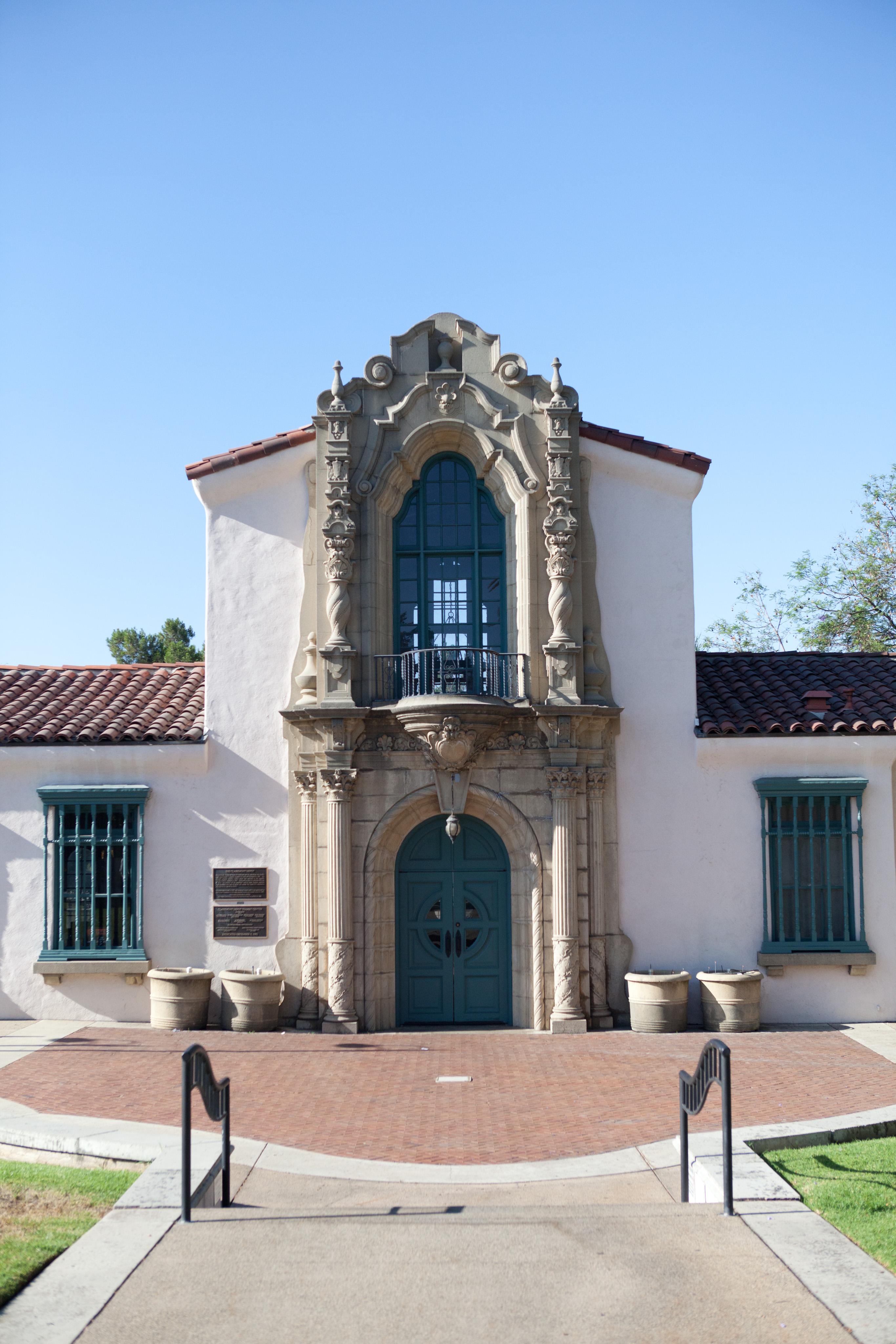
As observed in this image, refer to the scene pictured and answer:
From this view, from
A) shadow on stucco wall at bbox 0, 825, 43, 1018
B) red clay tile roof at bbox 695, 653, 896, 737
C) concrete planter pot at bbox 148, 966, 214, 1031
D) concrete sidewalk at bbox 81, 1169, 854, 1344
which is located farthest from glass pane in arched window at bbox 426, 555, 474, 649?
concrete sidewalk at bbox 81, 1169, 854, 1344

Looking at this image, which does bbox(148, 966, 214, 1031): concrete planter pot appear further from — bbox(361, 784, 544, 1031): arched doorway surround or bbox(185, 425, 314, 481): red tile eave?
bbox(185, 425, 314, 481): red tile eave

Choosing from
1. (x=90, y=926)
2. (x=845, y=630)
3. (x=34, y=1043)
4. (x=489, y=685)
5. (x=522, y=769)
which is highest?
(x=845, y=630)

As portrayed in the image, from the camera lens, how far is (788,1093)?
11.8 meters

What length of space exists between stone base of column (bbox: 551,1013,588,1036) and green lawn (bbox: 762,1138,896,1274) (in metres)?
5.62

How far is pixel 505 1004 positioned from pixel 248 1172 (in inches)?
288

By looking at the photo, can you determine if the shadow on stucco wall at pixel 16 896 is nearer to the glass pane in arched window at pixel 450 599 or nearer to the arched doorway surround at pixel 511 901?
the arched doorway surround at pixel 511 901

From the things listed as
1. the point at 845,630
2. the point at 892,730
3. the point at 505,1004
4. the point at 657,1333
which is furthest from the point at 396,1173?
the point at 845,630

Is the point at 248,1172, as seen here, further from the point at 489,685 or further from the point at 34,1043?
the point at 489,685

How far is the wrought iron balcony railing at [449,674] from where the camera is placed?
16250 mm

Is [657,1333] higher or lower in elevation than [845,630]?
lower

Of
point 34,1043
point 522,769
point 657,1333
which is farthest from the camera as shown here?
point 522,769

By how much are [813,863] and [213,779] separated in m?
8.02

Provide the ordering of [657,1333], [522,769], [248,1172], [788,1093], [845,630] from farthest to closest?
[845,630], [522,769], [788,1093], [248,1172], [657,1333]

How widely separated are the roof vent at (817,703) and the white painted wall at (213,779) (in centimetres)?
709
